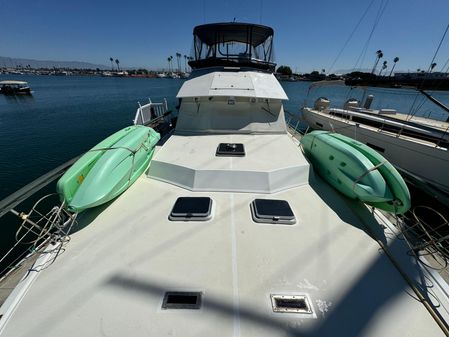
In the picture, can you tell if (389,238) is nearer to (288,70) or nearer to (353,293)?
(353,293)

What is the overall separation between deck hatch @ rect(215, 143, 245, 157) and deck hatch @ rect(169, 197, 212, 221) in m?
1.23

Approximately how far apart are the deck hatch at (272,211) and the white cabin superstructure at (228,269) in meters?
0.04

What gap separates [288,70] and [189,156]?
93678mm

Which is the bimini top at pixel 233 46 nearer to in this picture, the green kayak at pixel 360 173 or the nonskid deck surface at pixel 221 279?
the green kayak at pixel 360 173

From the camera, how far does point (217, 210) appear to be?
10.0ft

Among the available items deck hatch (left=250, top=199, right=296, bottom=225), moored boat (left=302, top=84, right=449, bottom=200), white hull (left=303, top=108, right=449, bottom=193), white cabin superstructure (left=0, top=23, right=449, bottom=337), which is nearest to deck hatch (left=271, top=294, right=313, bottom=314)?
white cabin superstructure (left=0, top=23, right=449, bottom=337)

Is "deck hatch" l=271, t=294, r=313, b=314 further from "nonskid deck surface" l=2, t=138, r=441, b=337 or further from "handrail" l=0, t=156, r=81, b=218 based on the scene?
"handrail" l=0, t=156, r=81, b=218

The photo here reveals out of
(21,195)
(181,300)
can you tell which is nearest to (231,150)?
(181,300)

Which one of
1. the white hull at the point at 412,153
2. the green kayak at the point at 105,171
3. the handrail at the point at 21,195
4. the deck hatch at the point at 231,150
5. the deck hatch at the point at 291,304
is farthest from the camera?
the white hull at the point at 412,153

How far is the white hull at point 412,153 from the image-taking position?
6547 mm

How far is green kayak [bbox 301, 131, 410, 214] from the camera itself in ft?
9.50

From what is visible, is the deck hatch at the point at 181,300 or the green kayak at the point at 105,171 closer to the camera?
the deck hatch at the point at 181,300

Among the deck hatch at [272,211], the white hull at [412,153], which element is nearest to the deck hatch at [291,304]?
the deck hatch at [272,211]

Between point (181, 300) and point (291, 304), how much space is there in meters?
1.03
